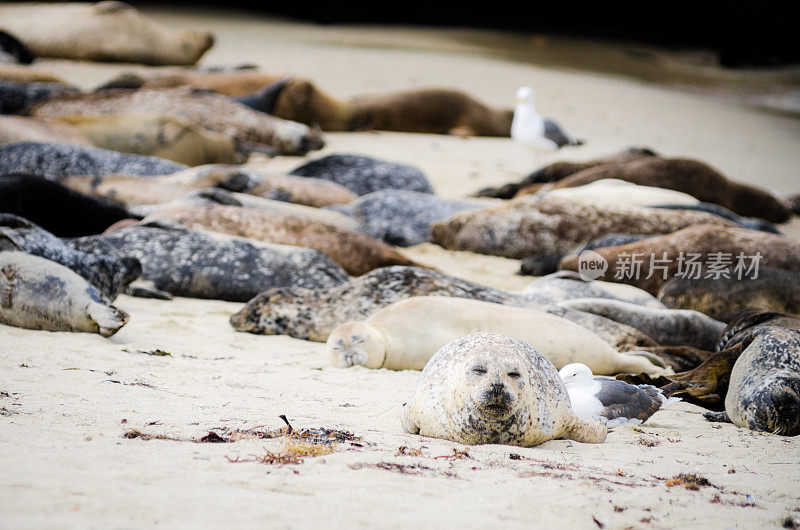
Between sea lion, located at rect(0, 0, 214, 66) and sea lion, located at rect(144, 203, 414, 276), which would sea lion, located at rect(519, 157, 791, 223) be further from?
sea lion, located at rect(0, 0, 214, 66)

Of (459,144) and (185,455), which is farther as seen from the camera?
(459,144)

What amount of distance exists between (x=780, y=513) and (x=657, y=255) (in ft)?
A: 13.7

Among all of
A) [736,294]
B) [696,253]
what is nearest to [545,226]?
[696,253]

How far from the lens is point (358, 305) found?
5004mm

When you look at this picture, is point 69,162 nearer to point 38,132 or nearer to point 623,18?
point 38,132

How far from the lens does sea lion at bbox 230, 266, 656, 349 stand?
4.93 m

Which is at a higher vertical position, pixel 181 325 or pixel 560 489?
pixel 560 489

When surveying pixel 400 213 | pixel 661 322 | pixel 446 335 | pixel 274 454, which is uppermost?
pixel 274 454

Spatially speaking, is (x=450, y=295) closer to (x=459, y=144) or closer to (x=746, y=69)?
(x=459, y=144)

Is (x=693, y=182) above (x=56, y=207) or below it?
above

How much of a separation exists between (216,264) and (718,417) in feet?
10.4

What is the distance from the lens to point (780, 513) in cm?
238

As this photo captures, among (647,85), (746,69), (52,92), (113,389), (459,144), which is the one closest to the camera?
(113,389)

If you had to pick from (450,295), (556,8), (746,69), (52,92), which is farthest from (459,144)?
(556,8)
